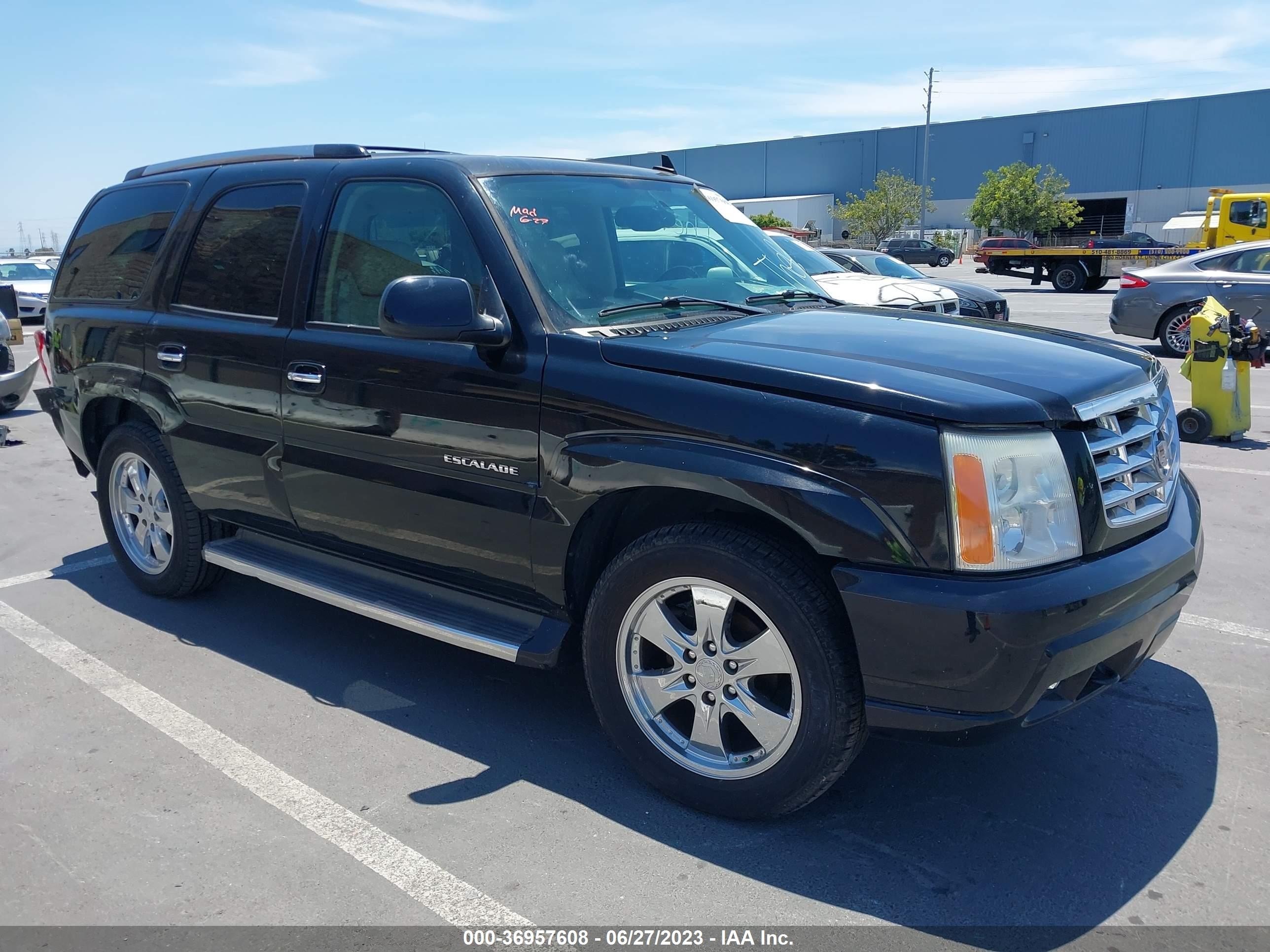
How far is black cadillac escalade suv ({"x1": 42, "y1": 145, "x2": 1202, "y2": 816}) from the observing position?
2.67 m

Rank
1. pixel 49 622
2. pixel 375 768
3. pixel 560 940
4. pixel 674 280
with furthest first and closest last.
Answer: pixel 49 622 < pixel 674 280 < pixel 375 768 < pixel 560 940

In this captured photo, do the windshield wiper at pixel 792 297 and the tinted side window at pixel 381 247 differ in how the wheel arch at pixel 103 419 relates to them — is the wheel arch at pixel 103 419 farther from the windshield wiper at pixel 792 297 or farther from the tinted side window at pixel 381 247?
the windshield wiper at pixel 792 297

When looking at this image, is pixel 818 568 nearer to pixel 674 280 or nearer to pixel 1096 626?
pixel 1096 626

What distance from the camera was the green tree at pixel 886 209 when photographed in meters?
63.2

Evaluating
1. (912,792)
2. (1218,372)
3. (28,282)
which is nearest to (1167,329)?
(1218,372)

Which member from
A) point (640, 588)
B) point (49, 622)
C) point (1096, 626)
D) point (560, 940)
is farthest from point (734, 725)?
point (49, 622)

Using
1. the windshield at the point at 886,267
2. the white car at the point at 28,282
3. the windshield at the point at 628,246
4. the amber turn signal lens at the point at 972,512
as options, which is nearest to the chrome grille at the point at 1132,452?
the amber turn signal lens at the point at 972,512

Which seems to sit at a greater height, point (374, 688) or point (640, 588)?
point (640, 588)

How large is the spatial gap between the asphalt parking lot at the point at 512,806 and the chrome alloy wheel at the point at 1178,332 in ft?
35.6

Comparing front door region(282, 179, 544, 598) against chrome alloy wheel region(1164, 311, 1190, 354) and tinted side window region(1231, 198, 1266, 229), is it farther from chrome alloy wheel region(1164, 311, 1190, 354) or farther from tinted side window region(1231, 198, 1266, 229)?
tinted side window region(1231, 198, 1266, 229)

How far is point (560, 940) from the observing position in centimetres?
258

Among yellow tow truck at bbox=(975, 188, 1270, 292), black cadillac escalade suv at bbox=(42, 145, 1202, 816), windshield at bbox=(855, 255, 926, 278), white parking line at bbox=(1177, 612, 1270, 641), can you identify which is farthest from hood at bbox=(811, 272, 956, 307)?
yellow tow truck at bbox=(975, 188, 1270, 292)

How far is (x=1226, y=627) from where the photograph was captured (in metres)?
4.54

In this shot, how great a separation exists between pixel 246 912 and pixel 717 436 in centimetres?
178
